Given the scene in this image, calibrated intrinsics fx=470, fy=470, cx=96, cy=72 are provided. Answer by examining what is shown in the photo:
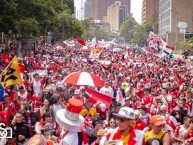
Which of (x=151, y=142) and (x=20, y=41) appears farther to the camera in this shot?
(x=20, y=41)

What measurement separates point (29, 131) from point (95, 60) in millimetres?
20825

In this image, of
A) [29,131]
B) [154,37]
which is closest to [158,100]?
[29,131]

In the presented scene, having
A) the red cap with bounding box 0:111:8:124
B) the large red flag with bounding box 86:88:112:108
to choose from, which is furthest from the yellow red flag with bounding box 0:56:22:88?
the large red flag with bounding box 86:88:112:108

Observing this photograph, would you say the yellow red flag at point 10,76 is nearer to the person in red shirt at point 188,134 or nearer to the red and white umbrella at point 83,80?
the red and white umbrella at point 83,80

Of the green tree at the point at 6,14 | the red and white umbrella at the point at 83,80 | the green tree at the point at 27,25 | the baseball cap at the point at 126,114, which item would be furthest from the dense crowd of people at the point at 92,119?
the green tree at the point at 27,25

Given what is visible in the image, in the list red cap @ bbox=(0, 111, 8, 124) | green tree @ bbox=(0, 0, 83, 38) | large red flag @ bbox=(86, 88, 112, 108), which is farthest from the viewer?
green tree @ bbox=(0, 0, 83, 38)

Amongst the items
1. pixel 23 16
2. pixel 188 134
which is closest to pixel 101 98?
pixel 188 134

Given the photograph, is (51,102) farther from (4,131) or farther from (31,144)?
(31,144)

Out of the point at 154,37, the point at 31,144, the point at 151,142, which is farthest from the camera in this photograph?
the point at 154,37

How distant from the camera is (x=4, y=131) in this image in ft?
22.6

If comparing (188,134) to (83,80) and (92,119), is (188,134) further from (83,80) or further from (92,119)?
(83,80)

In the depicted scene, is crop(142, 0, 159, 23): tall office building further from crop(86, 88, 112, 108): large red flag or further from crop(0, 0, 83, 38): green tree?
crop(86, 88, 112, 108): large red flag

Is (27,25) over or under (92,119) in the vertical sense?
over

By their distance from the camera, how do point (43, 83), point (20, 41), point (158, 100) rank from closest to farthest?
point (158, 100)
point (43, 83)
point (20, 41)
